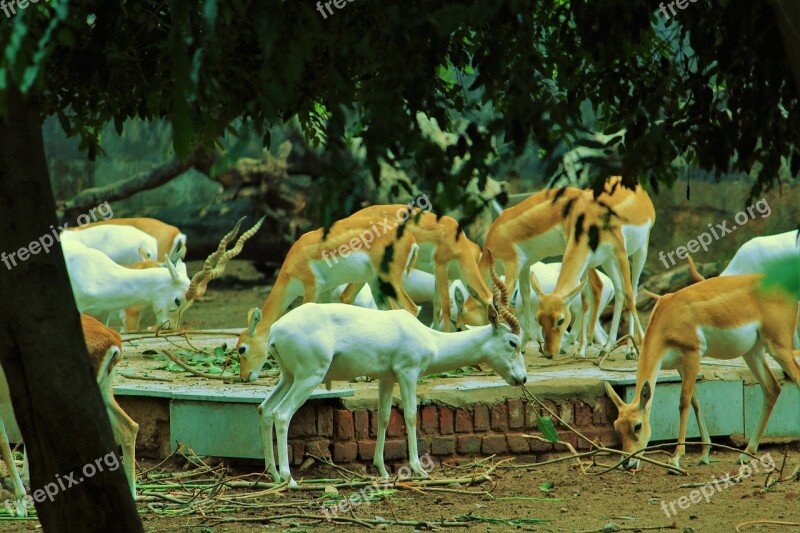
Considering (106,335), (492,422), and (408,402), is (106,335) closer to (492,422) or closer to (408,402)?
(408,402)

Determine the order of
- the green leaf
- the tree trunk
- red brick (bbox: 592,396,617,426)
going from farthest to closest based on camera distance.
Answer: red brick (bbox: 592,396,617,426) → the green leaf → the tree trunk

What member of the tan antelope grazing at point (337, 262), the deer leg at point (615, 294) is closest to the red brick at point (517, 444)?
the tan antelope grazing at point (337, 262)

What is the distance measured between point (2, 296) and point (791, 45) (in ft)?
9.38

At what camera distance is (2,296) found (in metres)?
4.21

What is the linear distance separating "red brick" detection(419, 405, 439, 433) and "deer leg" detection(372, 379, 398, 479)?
2.00 ft

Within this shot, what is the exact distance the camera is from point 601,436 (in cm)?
821

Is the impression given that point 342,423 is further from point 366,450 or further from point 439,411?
point 439,411

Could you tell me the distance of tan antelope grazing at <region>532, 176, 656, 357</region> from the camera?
9398 mm

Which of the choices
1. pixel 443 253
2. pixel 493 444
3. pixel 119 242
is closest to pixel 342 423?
pixel 493 444

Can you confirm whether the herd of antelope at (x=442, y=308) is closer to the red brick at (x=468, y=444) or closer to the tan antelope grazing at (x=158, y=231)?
the tan antelope grazing at (x=158, y=231)

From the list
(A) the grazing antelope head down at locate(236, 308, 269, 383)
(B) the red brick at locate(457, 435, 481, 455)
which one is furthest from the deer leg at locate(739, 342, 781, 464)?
(A) the grazing antelope head down at locate(236, 308, 269, 383)

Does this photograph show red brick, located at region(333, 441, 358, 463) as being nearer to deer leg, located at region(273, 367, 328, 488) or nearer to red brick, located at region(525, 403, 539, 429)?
deer leg, located at region(273, 367, 328, 488)

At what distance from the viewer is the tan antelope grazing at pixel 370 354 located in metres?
6.68

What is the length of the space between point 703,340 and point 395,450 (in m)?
2.19
